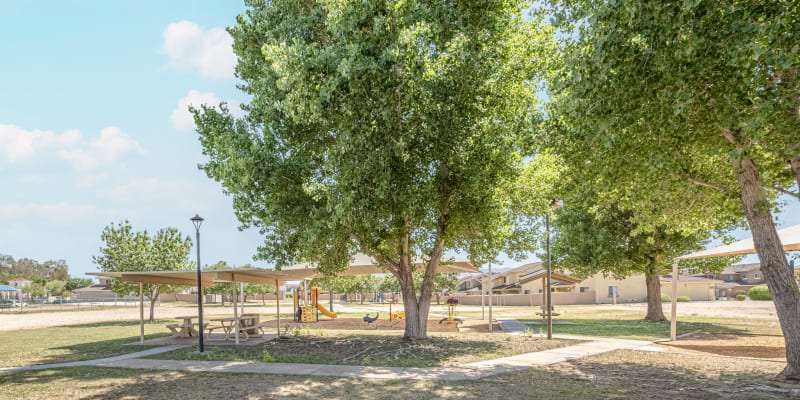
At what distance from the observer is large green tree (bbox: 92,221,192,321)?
32.5m

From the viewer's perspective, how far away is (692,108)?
9.70 metres

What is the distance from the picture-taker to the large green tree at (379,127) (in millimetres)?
12789

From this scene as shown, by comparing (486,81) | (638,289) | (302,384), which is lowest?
(638,289)

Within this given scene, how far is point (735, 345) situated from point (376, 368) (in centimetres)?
1184

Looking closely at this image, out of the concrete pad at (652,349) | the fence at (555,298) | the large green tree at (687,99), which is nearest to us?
the large green tree at (687,99)

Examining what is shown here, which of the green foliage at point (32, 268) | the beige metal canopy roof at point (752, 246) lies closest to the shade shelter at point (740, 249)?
the beige metal canopy roof at point (752, 246)

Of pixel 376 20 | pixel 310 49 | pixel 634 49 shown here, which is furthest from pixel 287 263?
pixel 634 49

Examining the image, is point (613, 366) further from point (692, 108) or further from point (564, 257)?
point (564, 257)

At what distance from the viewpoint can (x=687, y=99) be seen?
343 inches

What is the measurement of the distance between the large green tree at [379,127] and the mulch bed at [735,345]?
682 cm

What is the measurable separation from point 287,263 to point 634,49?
12291mm

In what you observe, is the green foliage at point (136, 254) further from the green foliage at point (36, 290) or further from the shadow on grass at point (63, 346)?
the green foliage at point (36, 290)

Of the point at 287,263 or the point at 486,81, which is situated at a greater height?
the point at 486,81

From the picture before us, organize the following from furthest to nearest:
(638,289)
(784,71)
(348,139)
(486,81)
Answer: (638,289) < (486,81) < (348,139) < (784,71)
